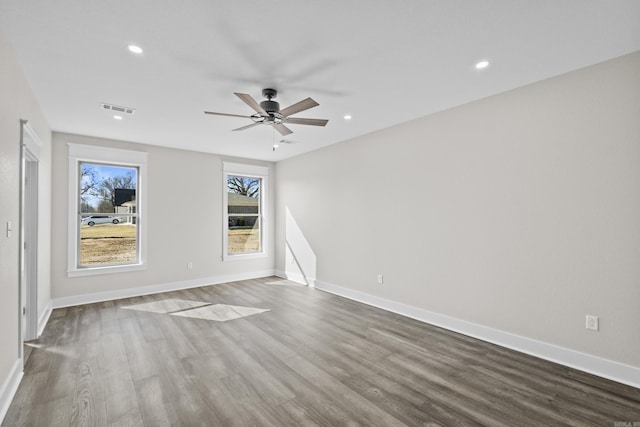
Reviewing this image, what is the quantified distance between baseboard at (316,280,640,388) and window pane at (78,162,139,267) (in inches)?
173

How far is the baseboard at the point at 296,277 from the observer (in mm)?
5781

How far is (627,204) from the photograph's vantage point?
7.89 feet

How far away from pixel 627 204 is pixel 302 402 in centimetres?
302

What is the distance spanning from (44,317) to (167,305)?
1.41 meters

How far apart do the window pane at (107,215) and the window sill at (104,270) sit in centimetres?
18

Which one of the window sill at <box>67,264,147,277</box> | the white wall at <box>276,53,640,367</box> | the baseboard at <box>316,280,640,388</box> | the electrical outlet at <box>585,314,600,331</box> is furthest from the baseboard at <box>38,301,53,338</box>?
the electrical outlet at <box>585,314,600,331</box>

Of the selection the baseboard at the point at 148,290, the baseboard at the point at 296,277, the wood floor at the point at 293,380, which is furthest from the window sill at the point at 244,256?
the wood floor at the point at 293,380

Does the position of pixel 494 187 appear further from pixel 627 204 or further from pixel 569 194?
pixel 627 204

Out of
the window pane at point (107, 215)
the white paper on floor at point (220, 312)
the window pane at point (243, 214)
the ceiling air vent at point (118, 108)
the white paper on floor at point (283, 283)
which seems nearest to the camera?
the ceiling air vent at point (118, 108)

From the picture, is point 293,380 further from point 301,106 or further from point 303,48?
point 303,48

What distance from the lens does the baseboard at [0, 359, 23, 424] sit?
6.69ft

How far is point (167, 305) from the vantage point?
454cm

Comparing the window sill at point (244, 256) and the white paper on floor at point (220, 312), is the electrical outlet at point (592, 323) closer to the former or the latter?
the white paper on floor at point (220, 312)

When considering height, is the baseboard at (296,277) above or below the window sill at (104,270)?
below
